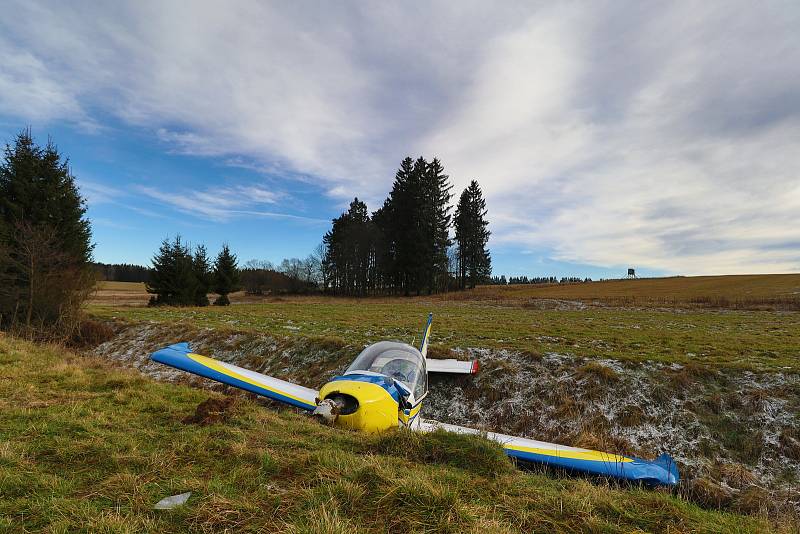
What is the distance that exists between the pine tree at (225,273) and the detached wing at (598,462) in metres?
42.1

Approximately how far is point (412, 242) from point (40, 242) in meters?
36.2

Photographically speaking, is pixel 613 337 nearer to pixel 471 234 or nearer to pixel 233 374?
pixel 233 374

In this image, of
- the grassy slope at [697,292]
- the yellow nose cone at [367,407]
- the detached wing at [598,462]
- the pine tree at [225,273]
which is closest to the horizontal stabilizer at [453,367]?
the detached wing at [598,462]

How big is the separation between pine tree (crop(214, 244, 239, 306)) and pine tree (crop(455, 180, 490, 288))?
3146cm

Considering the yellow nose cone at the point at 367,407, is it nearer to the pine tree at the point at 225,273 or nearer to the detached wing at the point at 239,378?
the detached wing at the point at 239,378

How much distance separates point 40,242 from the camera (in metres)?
15.4

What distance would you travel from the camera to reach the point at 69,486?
3064mm

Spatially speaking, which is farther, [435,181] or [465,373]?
[435,181]

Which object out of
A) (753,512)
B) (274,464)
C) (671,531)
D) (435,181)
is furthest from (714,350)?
(435,181)

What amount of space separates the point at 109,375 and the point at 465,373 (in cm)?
846

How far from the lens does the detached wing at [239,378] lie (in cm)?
723

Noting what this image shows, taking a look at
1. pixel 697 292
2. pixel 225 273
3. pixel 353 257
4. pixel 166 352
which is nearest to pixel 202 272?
pixel 225 273

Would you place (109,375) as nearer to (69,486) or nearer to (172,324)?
(69,486)

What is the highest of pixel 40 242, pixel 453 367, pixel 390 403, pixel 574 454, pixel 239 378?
pixel 40 242
